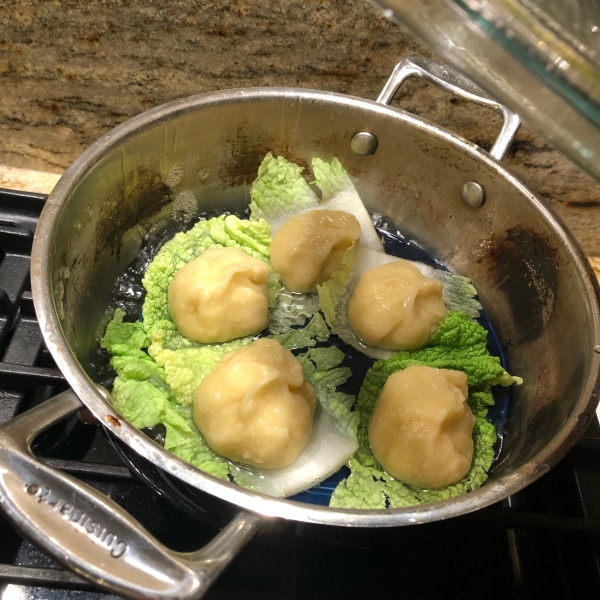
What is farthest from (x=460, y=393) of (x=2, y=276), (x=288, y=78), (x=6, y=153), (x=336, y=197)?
(x=6, y=153)

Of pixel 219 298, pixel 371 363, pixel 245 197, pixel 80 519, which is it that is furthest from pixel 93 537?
pixel 245 197

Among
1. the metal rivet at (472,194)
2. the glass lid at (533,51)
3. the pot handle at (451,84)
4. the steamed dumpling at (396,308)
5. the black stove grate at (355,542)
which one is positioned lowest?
the black stove grate at (355,542)

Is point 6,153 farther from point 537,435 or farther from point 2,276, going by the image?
point 537,435

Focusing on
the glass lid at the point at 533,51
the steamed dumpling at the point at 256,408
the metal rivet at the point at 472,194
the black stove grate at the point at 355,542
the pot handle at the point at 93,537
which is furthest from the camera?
the metal rivet at the point at 472,194

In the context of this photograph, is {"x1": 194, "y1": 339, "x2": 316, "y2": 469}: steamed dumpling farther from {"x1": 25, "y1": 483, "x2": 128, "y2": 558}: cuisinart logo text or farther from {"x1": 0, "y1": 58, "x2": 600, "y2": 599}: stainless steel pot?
{"x1": 25, "y1": 483, "x2": 128, "y2": 558}: cuisinart logo text

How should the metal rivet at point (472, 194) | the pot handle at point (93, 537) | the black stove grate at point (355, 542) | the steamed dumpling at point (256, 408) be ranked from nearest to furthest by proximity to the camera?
1. the pot handle at point (93, 537)
2. the black stove grate at point (355, 542)
3. the steamed dumpling at point (256, 408)
4. the metal rivet at point (472, 194)

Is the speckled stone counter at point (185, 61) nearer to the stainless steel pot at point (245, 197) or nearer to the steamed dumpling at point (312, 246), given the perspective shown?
the stainless steel pot at point (245, 197)

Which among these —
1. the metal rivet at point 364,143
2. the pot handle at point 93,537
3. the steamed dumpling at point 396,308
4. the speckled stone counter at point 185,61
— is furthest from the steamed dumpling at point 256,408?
the speckled stone counter at point 185,61

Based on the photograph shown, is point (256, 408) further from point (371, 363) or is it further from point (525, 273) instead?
point (525, 273)
